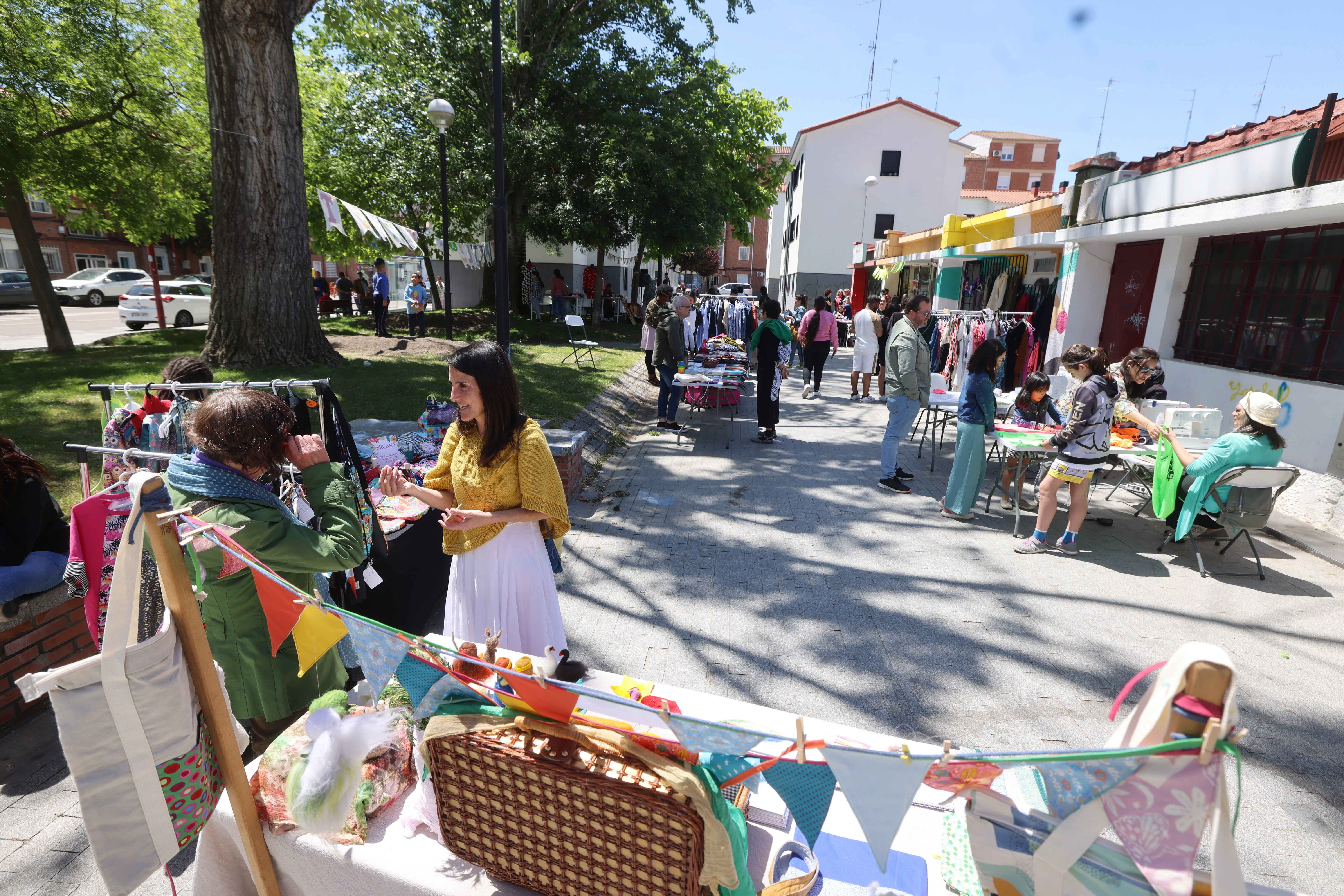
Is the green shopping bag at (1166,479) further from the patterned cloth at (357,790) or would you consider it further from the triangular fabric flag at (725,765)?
the patterned cloth at (357,790)

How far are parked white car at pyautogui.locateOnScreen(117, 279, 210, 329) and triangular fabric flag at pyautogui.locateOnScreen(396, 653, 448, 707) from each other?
2344 cm

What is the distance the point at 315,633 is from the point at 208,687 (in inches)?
12.0

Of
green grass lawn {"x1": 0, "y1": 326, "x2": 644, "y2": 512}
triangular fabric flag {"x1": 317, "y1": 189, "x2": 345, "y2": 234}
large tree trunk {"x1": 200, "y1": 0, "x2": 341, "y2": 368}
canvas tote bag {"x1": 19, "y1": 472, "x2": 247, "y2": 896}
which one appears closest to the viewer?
canvas tote bag {"x1": 19, "y1": 472, "x2": 247, "y2": 896}

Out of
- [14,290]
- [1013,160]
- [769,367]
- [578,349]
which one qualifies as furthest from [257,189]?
[1013,160]

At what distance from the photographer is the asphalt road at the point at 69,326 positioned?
1581 centimetres

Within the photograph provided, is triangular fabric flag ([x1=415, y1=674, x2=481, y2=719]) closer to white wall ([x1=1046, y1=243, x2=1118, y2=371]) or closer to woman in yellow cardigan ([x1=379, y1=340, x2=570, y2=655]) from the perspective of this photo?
woman in yellow cardigan ([x1=379, y1=340, x2=570, y2=655])

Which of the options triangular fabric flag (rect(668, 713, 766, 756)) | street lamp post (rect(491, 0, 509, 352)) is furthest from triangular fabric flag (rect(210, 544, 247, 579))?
street lamp post (rect(491, 0, 509, 352))

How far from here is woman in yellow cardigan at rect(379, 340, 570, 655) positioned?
266 cm

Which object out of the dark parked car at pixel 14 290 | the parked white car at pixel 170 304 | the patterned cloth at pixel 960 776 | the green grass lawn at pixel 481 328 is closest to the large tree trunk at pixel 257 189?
the green grass lawn at pixel 481 328

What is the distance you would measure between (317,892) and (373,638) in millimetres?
719

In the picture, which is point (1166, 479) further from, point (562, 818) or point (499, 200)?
point (499, 200)

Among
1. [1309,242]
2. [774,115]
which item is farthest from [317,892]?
[774,115]

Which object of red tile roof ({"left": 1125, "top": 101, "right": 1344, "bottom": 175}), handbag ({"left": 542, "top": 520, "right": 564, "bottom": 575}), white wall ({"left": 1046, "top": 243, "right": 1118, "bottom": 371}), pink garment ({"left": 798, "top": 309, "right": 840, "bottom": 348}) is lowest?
handbag ({"left": 542, "top": 520, "right": 564, "bottom": 575})

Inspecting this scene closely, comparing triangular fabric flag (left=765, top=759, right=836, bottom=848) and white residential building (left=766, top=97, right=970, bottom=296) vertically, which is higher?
white residential building (left=766, top=97, right=970, bottom=296)
